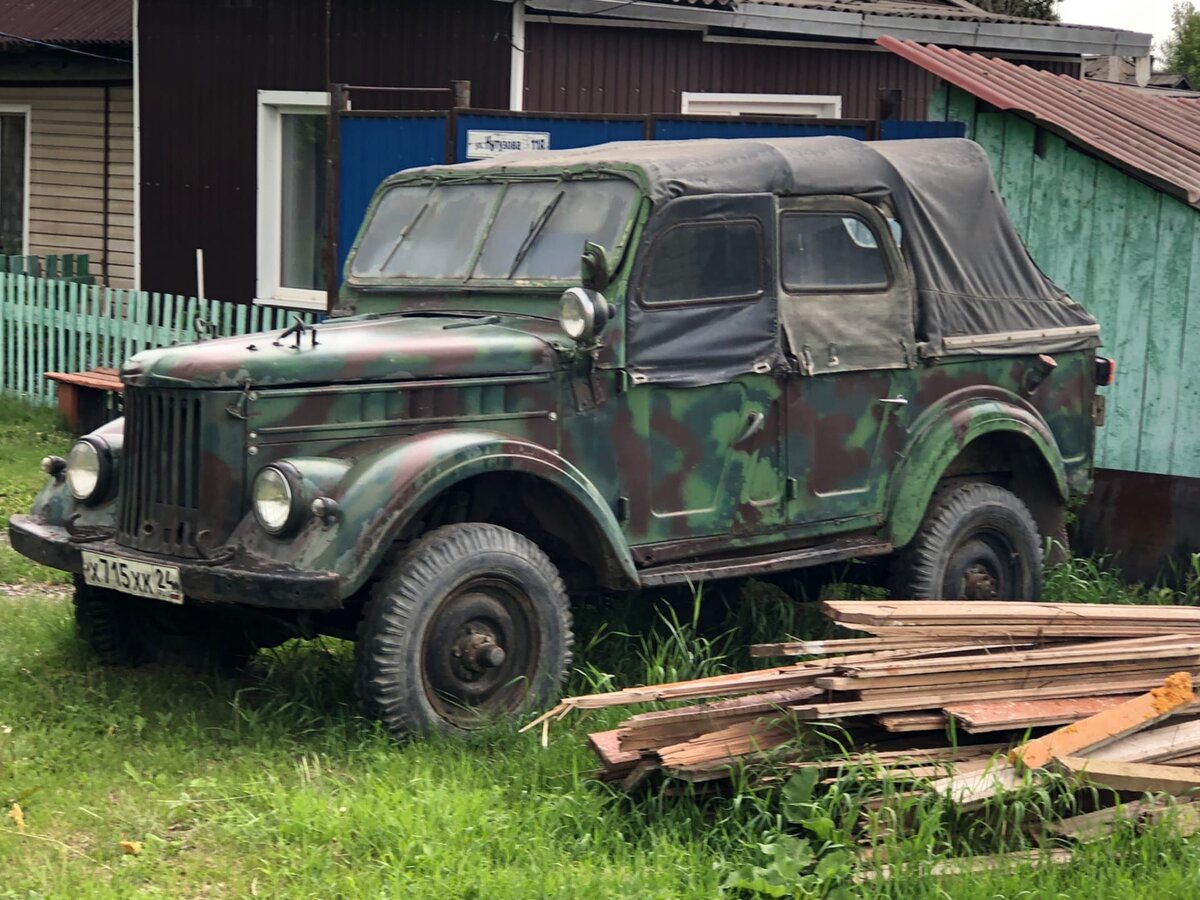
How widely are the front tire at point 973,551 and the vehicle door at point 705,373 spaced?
2.53 feet

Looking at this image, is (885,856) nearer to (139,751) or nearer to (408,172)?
(139,751)

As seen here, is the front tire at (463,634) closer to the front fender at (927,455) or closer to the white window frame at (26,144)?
the front fender at (927,455)

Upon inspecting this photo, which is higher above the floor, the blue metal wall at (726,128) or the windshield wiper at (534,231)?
the blue metal wall at (726,128)

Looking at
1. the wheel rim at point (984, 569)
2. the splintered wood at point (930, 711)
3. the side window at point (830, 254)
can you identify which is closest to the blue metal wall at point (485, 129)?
the side window at point (830, 254)

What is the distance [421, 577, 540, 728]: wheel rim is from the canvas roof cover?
1.57 meters

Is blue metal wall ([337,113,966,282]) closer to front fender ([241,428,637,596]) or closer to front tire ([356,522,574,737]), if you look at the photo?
front fender ([241,428,637,596])

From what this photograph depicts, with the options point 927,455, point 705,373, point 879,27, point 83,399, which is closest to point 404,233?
point 705,373

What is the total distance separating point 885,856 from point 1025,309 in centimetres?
346

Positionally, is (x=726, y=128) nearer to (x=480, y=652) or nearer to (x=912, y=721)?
(x=480, y=652)

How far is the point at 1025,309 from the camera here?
7.34 m

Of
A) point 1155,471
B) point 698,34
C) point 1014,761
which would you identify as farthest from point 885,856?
point 698,34

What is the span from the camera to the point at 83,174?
15.9 meters

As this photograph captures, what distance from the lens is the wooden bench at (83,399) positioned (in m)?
11.3

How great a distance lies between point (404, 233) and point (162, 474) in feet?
5.51
